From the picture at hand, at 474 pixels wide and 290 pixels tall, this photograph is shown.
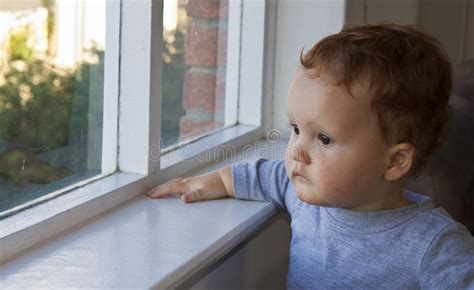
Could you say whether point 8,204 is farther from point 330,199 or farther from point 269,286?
point 269,286

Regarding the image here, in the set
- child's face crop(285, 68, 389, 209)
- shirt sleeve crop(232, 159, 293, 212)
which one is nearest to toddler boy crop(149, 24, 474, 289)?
child's face crop(285, 68, 389, 209)

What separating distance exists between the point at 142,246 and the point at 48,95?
26 cm

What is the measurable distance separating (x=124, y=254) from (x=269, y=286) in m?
0.55

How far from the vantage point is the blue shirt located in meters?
1.25

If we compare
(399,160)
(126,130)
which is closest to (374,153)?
(399,160)

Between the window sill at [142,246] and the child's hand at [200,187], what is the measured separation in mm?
14

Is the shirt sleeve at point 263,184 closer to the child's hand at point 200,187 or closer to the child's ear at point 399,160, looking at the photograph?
the child's hand at point 200,187

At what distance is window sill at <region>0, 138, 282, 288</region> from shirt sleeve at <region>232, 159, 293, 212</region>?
0.06ft

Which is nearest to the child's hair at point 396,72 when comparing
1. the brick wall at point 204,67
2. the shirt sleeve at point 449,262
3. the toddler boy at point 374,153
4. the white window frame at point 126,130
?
the toddler boy at point 374,153

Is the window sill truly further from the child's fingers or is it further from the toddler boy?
the toddler boy

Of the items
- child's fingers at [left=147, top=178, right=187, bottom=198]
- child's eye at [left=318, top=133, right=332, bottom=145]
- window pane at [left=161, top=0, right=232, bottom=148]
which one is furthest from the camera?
window pane at [left=161, top=0, right=232, bottom=148]

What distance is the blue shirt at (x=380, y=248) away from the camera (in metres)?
1.25

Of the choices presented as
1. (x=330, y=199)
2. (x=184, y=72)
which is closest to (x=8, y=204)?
(x=330, y=199)

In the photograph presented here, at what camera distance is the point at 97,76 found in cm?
139
